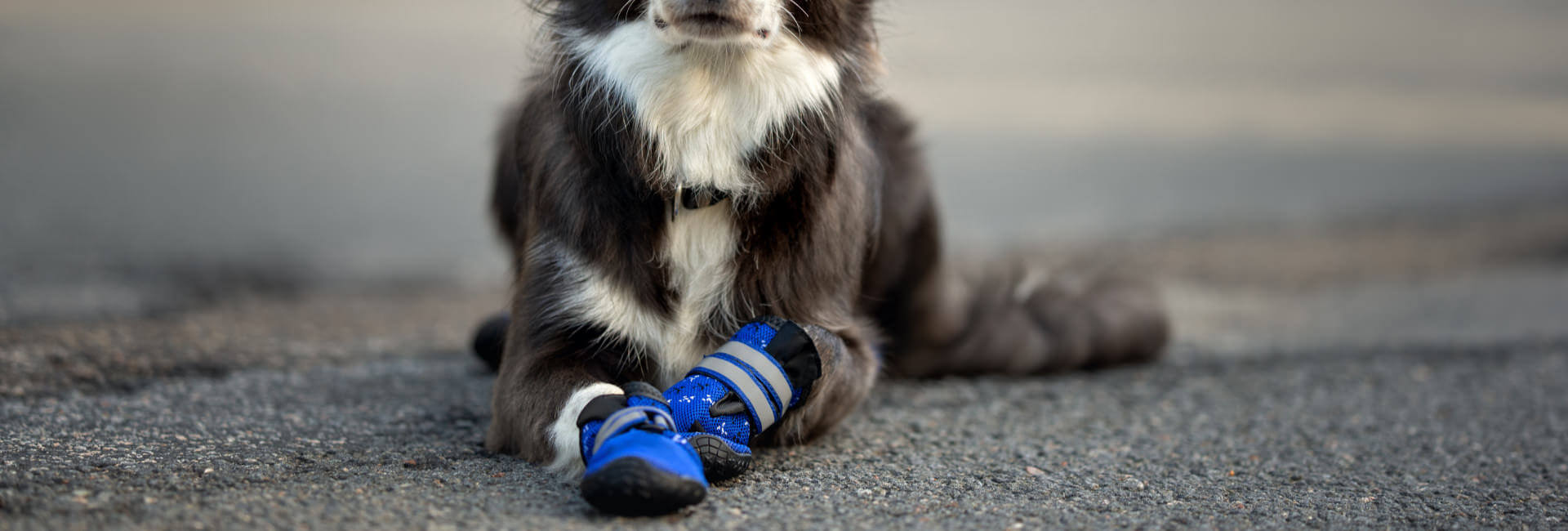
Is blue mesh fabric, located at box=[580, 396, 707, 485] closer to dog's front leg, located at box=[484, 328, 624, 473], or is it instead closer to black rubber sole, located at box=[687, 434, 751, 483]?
black rubber sole, located at box=[687, 434, 751, 483]

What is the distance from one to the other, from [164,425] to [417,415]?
2.41 feet

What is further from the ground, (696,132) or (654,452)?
(696,132)

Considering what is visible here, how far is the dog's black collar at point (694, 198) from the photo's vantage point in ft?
11.2

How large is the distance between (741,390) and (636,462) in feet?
1.84

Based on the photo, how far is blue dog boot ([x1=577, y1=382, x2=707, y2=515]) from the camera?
2.72 meters

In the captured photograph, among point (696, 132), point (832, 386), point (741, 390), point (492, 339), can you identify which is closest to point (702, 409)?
point (741, 390)

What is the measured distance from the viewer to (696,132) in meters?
3.40

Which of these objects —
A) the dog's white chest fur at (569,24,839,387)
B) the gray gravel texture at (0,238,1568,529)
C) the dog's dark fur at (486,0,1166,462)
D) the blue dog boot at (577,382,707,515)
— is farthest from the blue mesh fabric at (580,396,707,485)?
the dog's white chest fur at (569,24,839,387)

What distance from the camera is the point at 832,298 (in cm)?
375

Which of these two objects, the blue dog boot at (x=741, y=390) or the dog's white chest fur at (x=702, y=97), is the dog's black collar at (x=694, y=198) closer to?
the dog's white chest fur at (x=702, y=97)

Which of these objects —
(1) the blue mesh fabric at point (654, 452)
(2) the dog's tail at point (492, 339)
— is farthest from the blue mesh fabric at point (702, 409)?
(2) the dog's tail at point (492, 339)

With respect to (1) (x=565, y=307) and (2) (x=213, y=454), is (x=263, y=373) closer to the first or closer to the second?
(2) (x=213, y=454)

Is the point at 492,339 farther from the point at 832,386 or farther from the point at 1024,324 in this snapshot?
the point at 1024,324

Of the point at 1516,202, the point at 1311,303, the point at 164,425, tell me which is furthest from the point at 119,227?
the point at 1516,202
